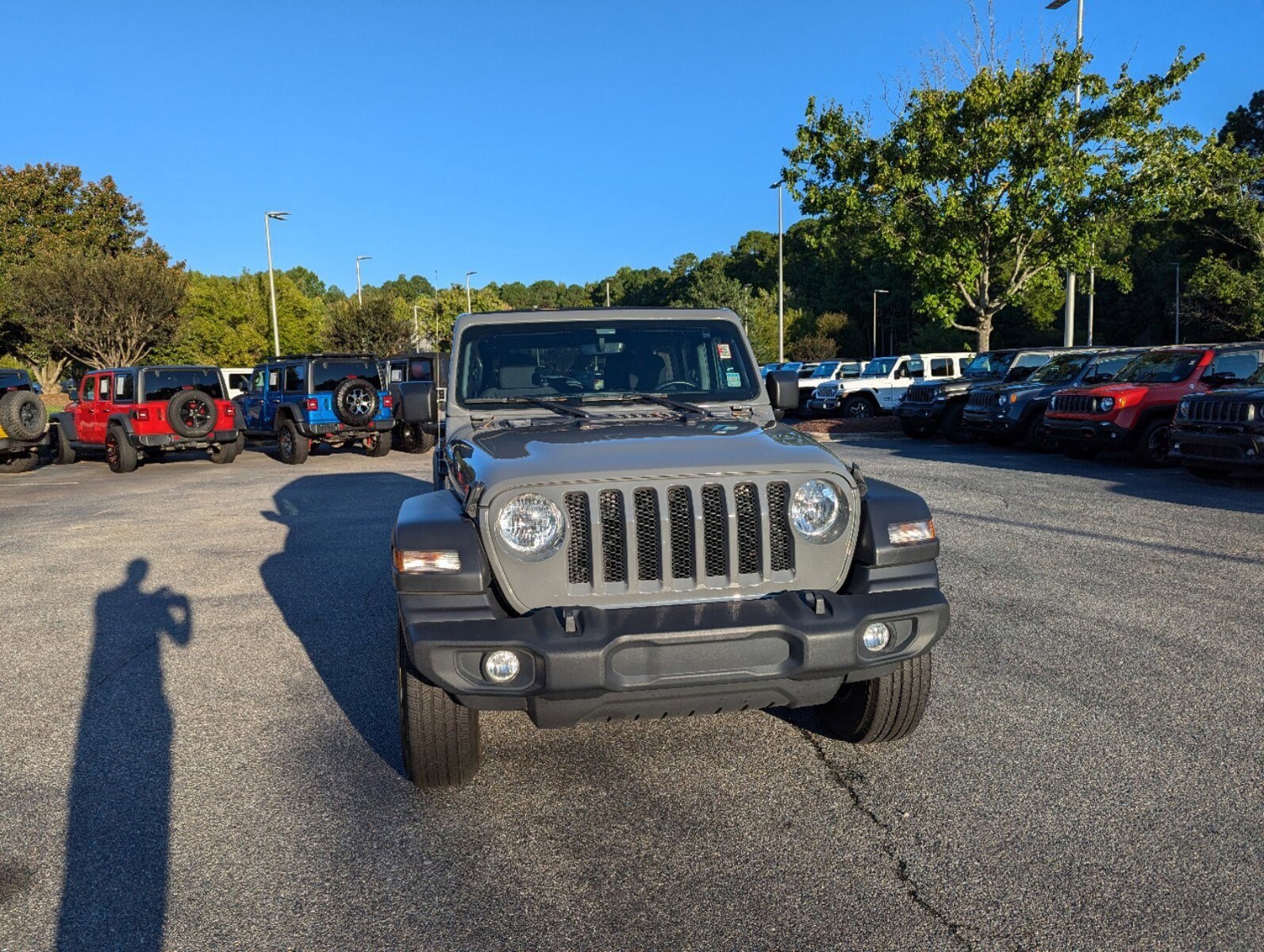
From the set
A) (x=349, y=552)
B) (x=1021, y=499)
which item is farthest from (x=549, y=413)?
(x=1021, y=499)

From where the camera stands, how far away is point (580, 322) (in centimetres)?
497

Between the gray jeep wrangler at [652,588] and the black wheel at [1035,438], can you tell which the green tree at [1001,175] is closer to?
the black wheel at [1035,438]

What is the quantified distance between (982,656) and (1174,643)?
113 cm

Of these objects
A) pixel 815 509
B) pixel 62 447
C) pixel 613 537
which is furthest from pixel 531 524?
pixel 62 447

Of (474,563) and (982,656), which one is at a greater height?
(474,563)

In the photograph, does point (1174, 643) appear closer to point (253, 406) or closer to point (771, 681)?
point (771, 681)

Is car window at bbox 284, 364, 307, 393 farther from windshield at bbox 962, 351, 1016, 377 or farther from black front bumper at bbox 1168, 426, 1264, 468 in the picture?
black front bumper at bbox 1168, 426, 1264, 468

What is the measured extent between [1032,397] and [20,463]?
1805 centimetres

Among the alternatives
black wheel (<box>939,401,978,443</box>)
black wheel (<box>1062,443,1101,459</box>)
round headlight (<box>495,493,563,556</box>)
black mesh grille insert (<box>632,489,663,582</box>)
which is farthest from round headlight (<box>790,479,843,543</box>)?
black wheel (<box>939,401,978,443</box>)

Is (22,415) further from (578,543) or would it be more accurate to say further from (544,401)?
(578,543)

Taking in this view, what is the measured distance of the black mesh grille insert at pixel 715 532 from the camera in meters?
3.28

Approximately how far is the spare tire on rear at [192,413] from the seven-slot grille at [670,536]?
1533cm

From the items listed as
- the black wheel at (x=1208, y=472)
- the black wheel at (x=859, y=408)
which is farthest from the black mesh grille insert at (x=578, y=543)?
the black wheel at (x=859, y=408)

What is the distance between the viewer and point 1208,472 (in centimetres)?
1149
